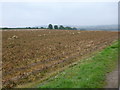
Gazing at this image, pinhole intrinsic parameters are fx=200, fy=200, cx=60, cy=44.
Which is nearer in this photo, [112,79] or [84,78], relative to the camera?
[112,79]

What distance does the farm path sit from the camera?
8.54 meters

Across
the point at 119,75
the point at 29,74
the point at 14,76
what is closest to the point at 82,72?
the point at 119,75

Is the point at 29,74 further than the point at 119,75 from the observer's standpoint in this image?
Yes

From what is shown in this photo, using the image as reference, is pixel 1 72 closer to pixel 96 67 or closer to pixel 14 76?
pixel 14 76

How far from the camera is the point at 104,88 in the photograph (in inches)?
321

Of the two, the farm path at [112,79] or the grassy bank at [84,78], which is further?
the grassy bank at [84,78]

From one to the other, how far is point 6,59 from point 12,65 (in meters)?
2.73

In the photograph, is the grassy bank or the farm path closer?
the farm path

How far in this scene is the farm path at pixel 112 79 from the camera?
854 cm

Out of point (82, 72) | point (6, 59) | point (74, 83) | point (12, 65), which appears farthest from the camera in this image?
point (6, 59)

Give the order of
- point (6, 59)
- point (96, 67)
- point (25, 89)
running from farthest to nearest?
point (6, 59) → point (96, 67) → point (25, 89)

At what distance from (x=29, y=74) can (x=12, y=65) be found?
3.49 meters

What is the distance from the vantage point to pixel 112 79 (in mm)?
9438

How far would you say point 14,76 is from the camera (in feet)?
40.8
